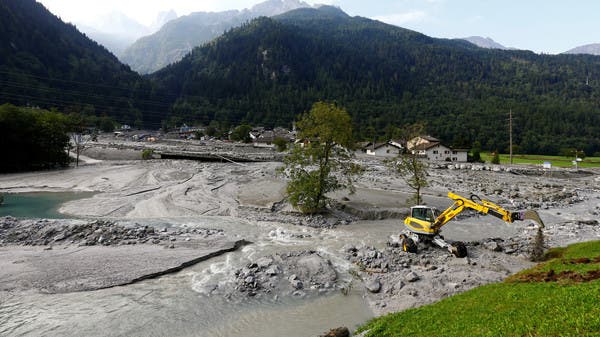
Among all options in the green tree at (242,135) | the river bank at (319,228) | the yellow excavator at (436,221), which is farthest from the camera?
the green tree at (242,135)

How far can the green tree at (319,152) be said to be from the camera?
94.5 feet

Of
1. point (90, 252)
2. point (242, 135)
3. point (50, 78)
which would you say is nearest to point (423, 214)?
point (90, 252)

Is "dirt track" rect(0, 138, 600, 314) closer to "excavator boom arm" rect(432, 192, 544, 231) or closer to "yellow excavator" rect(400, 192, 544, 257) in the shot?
"yellow excavator" rect(400, 192, 544, 257)

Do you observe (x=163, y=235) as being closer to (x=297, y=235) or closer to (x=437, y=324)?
(x=297, y=235)

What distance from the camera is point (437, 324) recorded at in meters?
8.90

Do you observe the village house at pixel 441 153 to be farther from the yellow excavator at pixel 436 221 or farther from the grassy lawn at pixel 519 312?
the grassy lawn at pixel 519 312

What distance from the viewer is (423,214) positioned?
19.9 meters

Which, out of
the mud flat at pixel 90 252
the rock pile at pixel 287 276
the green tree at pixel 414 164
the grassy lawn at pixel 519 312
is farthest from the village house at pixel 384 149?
the grassy lawn at pixel 519 312

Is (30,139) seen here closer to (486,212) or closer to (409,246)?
(409,246)

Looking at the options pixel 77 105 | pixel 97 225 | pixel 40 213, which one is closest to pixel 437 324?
pixel 97 225

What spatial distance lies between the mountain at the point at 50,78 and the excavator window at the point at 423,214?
168060 mm

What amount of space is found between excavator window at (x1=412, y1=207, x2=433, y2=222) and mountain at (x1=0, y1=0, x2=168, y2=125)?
168m

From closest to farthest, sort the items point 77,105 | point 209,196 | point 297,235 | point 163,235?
point 163,235
point 297,235
point 209,196
point 77,105

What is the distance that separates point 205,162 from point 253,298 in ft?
190
